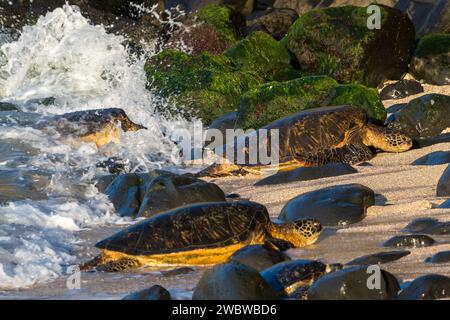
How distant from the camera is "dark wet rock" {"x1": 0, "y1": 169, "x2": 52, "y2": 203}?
790cm

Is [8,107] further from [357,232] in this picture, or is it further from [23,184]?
[357,232]

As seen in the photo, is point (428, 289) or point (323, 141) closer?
point (428, 289)

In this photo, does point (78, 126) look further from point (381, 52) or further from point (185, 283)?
point (185, 283)

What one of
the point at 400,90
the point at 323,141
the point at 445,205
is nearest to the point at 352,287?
the point at 445,205

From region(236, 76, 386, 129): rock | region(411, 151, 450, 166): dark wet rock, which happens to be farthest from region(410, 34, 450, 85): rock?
region(411, 151, 450, 166): dark wet rock

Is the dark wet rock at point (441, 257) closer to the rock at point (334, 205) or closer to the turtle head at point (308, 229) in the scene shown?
the turtle head at point (308, 229)

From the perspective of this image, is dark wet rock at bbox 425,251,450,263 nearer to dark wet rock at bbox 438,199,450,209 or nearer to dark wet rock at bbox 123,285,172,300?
dark wet rock at bbox 438,199,450,209

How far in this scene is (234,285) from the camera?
4.13 m

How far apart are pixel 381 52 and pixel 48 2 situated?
959cm

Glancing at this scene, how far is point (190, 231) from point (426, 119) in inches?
189

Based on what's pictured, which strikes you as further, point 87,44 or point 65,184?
point 87,44

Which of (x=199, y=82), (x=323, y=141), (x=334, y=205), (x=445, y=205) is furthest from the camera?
(x=199, y=82)

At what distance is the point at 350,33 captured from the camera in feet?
41.8

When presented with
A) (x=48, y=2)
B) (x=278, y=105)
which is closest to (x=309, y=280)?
(x=278, y=105)
